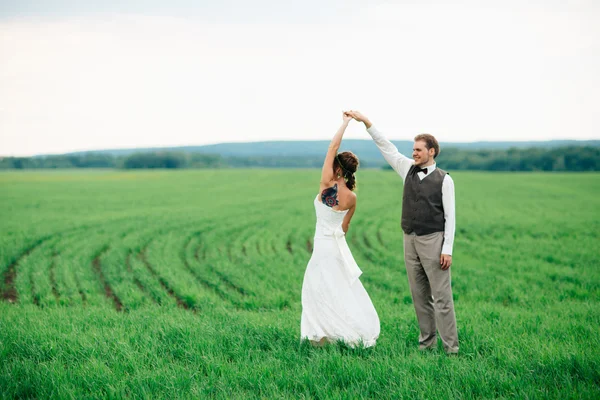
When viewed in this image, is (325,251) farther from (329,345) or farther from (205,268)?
(205,268)

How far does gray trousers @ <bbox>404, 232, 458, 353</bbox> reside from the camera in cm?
588

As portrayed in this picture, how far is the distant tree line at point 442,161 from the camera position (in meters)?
88.3

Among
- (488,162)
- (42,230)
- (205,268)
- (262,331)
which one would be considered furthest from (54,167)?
(262,331)

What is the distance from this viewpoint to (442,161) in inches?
3907

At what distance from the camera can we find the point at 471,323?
7.29 metres

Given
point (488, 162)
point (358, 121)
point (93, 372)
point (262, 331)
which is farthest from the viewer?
point (488, 162)

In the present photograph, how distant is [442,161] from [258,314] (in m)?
96.2

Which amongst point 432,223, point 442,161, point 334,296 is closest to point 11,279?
point 334,296

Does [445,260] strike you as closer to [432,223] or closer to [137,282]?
[432,223]

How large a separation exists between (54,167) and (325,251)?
116 meters

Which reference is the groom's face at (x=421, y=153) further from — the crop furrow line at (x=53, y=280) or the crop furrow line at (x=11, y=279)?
the crop furrow line at (x=11, y=279)

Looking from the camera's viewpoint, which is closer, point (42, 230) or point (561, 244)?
point (561, 244)

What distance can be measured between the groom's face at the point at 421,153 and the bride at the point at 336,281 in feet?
2.35

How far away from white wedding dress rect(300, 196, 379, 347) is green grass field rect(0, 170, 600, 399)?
0.67 feet
